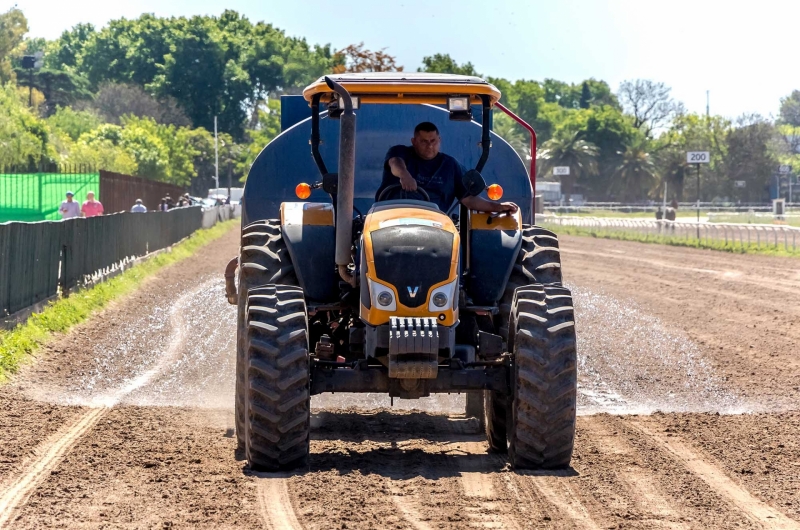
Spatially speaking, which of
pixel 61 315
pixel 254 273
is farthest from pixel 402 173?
pixel 61 315

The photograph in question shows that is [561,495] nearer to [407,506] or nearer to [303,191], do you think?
[407,506]

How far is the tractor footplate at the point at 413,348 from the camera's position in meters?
7.33

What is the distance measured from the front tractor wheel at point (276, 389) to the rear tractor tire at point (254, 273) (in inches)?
25.4

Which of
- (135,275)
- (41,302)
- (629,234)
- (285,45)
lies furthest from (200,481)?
(285,45)

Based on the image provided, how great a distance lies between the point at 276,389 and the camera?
24.3ft

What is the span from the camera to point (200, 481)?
7359mm

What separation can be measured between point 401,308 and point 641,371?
6302mm

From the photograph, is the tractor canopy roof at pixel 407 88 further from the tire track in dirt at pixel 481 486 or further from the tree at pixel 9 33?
the tree at pixel 9 33

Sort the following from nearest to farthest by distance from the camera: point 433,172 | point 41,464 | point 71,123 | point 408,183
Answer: point 41,464 < point 408,183 < point 433,172 < point 71,123

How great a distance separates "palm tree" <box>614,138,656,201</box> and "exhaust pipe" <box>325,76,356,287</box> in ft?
345

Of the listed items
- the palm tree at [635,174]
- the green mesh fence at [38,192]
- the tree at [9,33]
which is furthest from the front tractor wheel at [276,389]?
the palm tree at [635,174]

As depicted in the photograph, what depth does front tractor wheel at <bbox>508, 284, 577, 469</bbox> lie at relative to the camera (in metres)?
7.52

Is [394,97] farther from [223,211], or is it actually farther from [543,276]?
[223,211]

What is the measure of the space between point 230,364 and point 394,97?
5.80 meters
